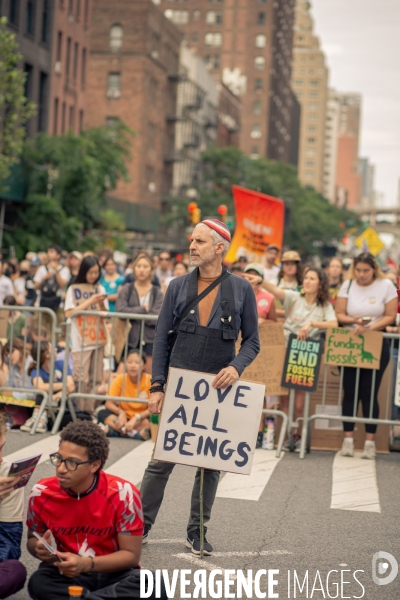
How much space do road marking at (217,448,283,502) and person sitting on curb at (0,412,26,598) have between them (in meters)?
3.11

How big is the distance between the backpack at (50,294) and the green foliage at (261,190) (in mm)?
52679

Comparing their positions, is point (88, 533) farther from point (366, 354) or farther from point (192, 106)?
point (192, 106)

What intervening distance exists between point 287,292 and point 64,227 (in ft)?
84.0

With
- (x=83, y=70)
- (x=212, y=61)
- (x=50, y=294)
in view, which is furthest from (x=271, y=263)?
(x=212, y=61)

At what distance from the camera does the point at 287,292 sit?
35.8 ft

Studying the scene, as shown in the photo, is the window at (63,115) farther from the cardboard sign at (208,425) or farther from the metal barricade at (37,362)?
the cardboard sign at (208,425)

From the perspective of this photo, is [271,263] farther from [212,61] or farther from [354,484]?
[212,61]

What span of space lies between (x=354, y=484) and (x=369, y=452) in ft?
4.78

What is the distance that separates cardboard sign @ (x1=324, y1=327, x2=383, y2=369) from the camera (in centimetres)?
1041

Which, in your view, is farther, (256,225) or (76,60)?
(76,60)

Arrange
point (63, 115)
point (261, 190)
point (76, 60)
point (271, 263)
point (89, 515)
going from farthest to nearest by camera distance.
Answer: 1. point (261, 190)
2. point (76, 60)
3. point (63, 115)
4. point (271, 263)
5. point (89, 515)

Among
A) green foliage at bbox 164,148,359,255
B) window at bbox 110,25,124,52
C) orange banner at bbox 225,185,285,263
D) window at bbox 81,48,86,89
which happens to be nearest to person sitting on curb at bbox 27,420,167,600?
orange banner at bbox 225,185,285,263

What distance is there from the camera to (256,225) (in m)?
18.8

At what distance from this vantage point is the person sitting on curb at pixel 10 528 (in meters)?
5.09
